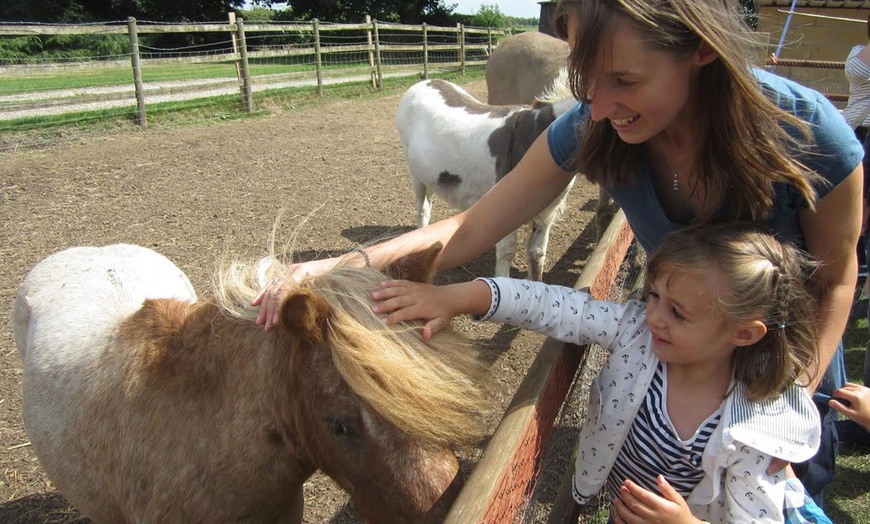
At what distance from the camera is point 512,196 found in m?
1.95

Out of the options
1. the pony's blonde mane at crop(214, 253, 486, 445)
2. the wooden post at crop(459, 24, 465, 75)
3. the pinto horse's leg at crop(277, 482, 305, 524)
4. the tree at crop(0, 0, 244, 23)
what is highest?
the tree at crop(0, 0, 244, 23)

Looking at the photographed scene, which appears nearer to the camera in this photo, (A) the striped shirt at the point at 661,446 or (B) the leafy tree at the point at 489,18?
(A) the striped shirt at the point at 661,446

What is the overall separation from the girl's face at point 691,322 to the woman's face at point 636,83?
0.40 meters

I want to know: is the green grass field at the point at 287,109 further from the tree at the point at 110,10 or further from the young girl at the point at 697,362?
the tree at the point at 110,10

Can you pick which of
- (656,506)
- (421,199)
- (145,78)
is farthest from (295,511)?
(145,78)

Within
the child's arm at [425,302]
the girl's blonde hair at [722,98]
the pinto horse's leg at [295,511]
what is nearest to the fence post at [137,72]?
the pinto horse's leg at [295,511]

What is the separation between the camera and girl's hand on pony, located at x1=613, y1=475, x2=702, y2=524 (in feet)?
4.51

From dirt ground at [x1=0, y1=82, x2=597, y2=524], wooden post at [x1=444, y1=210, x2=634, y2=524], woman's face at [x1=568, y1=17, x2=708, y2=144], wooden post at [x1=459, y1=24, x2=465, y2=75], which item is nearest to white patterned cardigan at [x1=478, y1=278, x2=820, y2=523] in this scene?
wooden post at [x1=444, y1=210, x2=634, y2=524]

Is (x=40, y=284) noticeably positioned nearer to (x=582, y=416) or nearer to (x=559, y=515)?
(x=559, y=515)

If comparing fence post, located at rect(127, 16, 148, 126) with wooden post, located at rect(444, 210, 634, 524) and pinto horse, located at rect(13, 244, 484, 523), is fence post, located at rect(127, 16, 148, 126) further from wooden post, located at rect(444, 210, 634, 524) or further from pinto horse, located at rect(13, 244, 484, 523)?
wooden post, located at rect(444, 210, 634, 524)

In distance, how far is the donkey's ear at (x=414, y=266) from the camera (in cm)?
171

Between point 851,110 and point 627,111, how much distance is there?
3.23 meters

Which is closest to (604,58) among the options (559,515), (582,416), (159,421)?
(559,515)

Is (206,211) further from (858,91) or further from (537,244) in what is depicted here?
(858,91)
